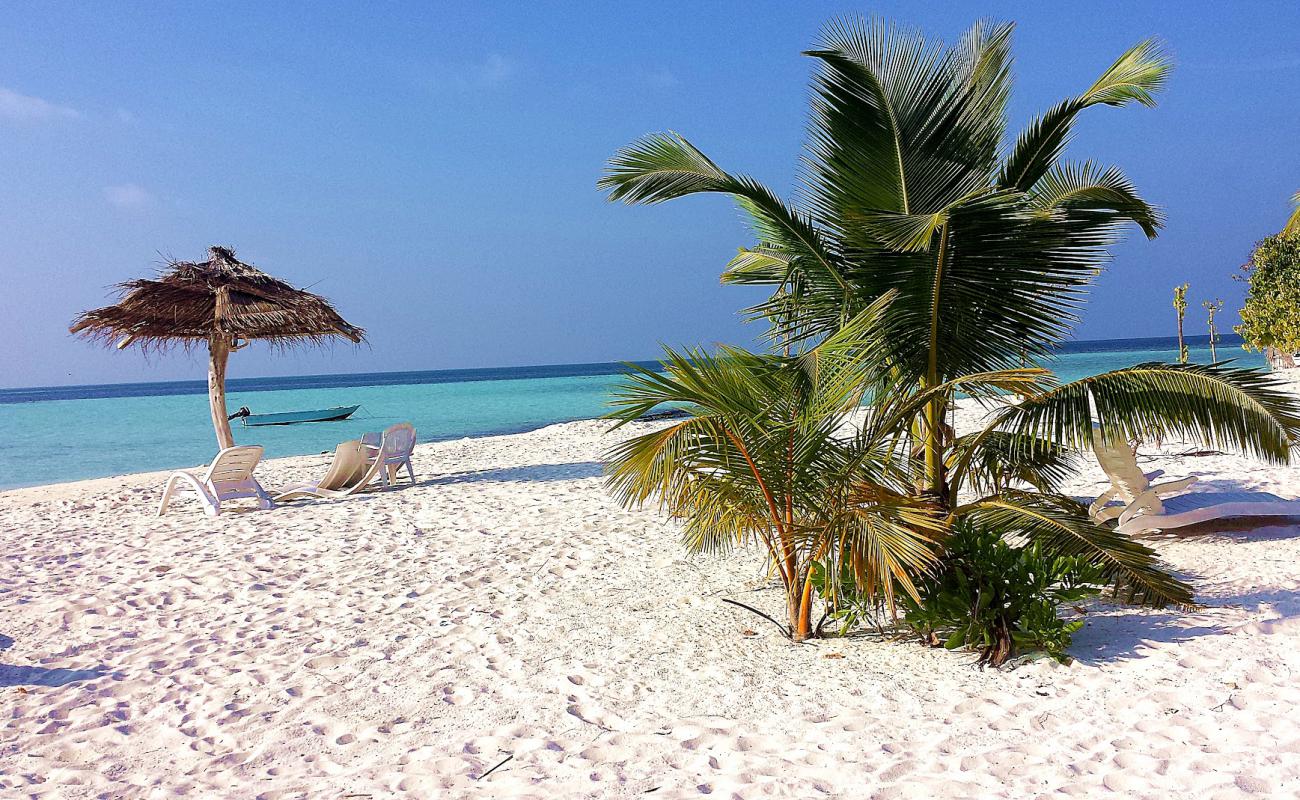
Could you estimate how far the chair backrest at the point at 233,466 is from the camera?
7.94 meters

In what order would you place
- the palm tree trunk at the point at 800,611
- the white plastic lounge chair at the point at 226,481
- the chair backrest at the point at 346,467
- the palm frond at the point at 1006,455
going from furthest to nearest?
the chair backrest at the point at 346,467 < the white plastic lounge chair at the point at 226,481 < the palm tree trunk at the point at 800,611 < the palm frond at the point at 1006,455

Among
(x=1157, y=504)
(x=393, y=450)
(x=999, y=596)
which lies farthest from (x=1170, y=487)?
(x=393, y=450)

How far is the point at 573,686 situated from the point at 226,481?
5909 millimetres

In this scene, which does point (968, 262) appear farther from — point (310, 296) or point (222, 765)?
point (310, 296)

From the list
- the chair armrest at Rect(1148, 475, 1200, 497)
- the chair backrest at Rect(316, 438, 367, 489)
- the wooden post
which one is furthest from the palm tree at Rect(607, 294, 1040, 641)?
the wooden post

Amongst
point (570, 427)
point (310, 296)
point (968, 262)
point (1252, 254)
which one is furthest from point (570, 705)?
point (1252, 254)

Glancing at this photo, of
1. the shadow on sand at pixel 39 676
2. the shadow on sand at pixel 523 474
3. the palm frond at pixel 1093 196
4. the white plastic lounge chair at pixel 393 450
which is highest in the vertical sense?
the palm frond at pixel 1093 196

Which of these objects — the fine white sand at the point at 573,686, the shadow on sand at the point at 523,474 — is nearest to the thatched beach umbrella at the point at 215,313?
the shadow on sand at the point at 523,474

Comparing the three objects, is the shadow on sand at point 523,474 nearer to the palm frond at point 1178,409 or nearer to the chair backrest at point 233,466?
the chair backrest at point 233,466

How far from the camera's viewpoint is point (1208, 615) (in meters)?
4.00

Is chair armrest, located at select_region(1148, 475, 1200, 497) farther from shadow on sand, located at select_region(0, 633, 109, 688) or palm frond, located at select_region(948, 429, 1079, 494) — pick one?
shadow on sand, located at select_region(0, 633, 109, 688)

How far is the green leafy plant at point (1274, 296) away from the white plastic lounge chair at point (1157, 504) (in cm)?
1201

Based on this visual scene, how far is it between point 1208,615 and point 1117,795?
6.62 ft

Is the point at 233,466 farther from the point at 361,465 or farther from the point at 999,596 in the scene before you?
the point at 999,596
